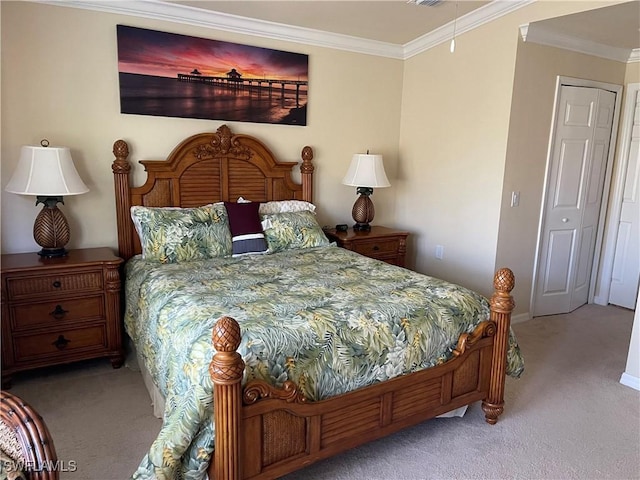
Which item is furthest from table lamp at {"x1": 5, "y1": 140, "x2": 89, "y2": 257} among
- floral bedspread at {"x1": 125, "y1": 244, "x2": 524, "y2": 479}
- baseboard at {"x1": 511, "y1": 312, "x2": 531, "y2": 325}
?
baseboard at {"x1": 511, "y1": 312, "x2": 531, "y2": 325}

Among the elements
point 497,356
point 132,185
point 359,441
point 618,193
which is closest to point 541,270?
point 618,193

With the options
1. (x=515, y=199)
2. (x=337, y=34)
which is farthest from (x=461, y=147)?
(x=337, y=34)

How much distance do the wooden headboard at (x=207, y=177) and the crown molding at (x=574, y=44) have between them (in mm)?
1892

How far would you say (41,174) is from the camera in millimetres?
2693

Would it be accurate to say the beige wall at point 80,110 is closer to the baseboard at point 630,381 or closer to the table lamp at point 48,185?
the table lamp at point 48,185

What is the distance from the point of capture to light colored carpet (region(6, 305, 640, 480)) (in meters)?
2.04

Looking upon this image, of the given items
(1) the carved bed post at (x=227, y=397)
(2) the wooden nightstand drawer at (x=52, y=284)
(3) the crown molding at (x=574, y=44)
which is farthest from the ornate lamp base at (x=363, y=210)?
(1) the carved bed post at (x=227, y=397)

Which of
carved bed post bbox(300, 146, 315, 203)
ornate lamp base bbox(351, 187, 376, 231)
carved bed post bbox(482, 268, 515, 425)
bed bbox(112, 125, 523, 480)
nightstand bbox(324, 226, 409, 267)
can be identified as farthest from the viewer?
ornate lamp base bbox(351, 187, 376, 231)

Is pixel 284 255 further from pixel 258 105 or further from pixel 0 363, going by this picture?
pixel 0 363

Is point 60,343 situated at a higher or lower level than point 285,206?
lower

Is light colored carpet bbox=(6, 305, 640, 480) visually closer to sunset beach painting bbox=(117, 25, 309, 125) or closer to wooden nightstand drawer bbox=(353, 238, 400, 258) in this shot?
wooden nightstand drawer bbox=(353, 238, 400, 258)

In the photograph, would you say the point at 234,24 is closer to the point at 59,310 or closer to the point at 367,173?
the point at 367,173

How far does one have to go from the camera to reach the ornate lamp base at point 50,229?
2.83 metres

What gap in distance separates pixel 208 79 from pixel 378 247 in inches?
77.1
